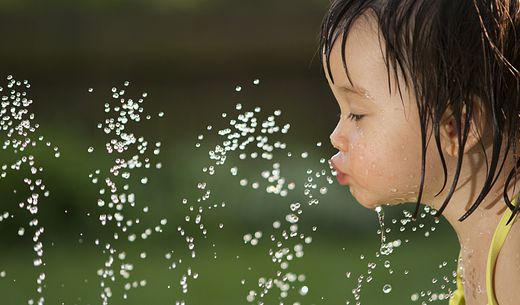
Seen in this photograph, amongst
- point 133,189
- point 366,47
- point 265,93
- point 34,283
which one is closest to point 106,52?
point 265,93

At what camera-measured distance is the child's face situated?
7.27 ft

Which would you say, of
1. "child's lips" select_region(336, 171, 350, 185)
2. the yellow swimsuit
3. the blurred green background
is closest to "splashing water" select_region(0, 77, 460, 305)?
the blurred green background

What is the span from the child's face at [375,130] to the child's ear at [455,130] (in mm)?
32

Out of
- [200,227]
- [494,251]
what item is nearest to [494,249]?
[494,251]

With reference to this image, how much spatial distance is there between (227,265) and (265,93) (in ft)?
6.73

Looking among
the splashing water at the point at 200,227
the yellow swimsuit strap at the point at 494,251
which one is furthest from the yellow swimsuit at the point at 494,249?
the splashing water at the point at 200,227

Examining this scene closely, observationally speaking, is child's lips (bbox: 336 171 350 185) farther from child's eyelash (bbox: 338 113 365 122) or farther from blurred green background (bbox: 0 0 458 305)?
blurred green background (bbox: 0 0 458 305)

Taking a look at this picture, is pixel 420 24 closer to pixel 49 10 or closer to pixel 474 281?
pixel 474 281

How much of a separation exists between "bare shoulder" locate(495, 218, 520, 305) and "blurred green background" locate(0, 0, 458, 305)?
2542 mm

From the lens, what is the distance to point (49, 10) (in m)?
7.55

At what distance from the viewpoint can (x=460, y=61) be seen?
6.90 ft

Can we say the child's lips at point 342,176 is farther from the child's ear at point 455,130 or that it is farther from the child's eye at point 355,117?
the child's ear at point 455,130

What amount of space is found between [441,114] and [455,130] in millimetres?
62

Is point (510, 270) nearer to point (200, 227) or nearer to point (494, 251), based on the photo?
point (494, 251)
